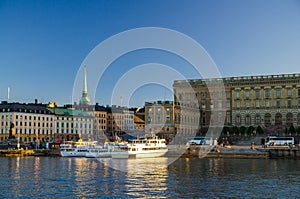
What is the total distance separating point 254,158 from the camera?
71.0 meters

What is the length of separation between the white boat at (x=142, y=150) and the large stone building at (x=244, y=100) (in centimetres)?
3147

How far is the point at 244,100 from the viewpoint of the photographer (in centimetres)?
10944

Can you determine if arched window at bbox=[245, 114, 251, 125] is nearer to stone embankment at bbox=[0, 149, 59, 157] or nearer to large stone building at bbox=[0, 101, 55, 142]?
stone embankment at bbox=[0, 149, 59, 157]

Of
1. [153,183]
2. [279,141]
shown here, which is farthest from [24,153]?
[153,183]

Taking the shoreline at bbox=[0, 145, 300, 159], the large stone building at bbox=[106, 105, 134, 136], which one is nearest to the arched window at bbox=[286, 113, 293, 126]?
the shoreline at bbox=[0, 145, 300, 159]

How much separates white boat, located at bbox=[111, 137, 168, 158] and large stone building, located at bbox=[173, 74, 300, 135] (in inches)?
1239

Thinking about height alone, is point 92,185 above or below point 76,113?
below

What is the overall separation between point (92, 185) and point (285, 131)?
69362 mm

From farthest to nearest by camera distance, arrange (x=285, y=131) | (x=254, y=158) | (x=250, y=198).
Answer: (x=285, y=131) < (x=254, y=158) < (x=250, y=198)

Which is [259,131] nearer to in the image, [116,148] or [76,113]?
[116,148]

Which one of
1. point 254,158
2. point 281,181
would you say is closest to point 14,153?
point 254,158

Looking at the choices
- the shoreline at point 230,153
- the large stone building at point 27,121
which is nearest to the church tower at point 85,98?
the large stone building at point 27,121

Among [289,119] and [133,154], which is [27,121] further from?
[289,119]

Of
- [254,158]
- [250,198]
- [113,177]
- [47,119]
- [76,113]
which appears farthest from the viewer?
[76,113]
